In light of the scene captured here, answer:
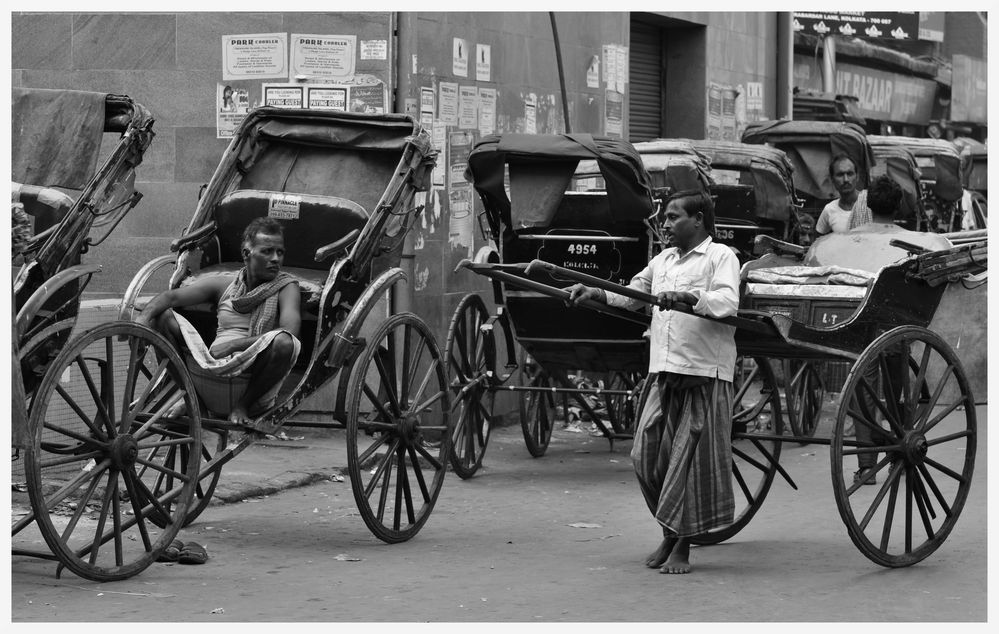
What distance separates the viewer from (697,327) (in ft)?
21.1

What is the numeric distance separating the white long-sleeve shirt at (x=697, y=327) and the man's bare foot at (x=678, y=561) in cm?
73

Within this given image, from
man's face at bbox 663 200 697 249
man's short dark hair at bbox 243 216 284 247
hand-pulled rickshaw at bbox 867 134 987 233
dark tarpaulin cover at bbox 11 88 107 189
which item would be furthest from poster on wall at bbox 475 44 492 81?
hand-pulled rickshaw at bbox 867 134 987 233

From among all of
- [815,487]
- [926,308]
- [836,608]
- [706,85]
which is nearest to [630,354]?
[815,487]

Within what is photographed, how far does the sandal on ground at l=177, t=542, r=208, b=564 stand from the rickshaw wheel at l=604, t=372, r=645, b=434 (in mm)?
3739

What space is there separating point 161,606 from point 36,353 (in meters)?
1.07

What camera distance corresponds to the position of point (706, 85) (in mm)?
15672

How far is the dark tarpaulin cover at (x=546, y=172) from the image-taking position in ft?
28.2

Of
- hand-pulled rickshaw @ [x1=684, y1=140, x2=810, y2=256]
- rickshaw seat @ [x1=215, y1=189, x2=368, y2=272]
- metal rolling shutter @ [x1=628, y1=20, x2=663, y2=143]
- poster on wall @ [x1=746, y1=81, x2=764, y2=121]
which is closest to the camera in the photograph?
rickshaw seat @ [x1=215, y1=189, x2=368, y2=272]

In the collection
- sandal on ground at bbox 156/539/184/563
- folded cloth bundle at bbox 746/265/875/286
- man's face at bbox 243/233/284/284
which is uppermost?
man's face at bbox 243/233/284/284

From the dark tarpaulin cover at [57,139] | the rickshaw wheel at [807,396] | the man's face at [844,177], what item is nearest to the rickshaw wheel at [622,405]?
the rickshaw wheel at [807,396]

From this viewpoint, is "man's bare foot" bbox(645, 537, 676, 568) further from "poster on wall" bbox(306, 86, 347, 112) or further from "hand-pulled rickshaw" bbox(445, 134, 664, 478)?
"poster on wall" bbox(306, 86, 347, 112)

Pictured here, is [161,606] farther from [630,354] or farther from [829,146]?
[829,146]

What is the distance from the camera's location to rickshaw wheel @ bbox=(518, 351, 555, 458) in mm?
9945

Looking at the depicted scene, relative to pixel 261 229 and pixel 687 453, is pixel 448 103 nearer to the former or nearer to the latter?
pixel 261 229
